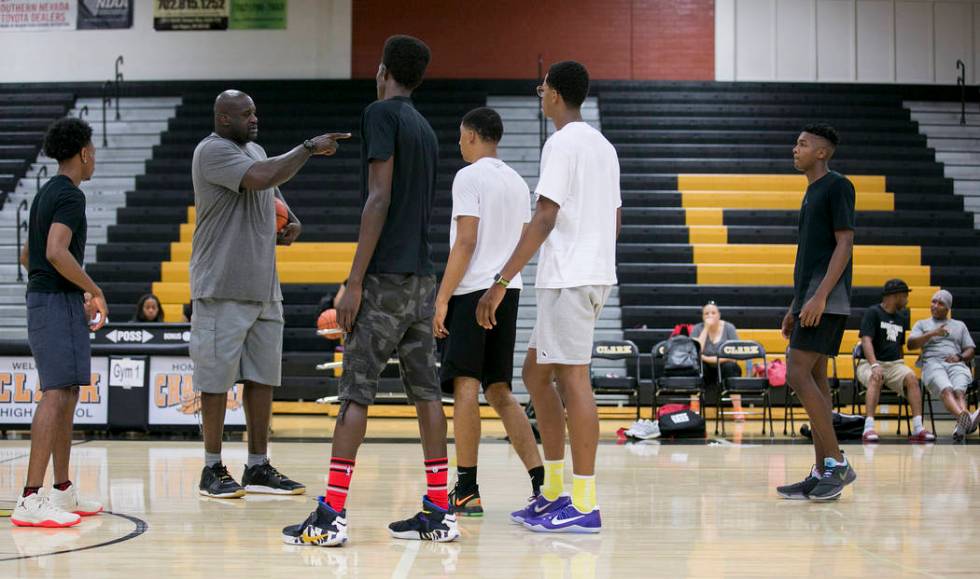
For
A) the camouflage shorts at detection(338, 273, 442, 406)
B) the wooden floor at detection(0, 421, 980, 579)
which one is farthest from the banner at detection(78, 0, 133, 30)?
the camouflage shorts at detection(338, 273, 442, 406)

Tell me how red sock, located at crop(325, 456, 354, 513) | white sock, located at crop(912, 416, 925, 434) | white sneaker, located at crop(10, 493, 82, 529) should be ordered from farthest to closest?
white sock, located at crop(912, 416, 925, 434)
white sneaker, located at crop(10, 493, 82, 529)
red sock, located at crop(325, 456, 354, 513)

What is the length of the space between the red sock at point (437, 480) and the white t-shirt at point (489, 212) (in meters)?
0.81

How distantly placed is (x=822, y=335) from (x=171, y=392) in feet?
16.8

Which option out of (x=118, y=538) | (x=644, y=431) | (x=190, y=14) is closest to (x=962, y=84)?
(x=644, y=431)

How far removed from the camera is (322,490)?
5.14 meters

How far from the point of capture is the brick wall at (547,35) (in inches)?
612

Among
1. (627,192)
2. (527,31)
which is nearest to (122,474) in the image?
(627,192)

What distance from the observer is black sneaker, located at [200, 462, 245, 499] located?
15.7ft

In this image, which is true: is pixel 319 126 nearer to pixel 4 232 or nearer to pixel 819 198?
pixel 4 232

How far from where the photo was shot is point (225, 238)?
15.5 feet

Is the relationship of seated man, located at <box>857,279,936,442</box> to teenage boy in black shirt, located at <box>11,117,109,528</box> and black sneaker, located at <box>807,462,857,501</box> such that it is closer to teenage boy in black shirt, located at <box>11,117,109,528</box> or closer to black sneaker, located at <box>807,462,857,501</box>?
black sneaker, located at <box>807,462,857,501</box>

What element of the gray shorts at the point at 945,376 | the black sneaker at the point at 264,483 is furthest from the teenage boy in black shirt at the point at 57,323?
the gray shorts at the point at 945,376

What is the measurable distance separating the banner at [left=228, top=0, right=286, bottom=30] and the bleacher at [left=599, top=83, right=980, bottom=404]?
4884mm

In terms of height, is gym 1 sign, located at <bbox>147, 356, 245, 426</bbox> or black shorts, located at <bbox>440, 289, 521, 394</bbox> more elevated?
black shorts, located at <bbox>440, 289, 521, 394</bbox>
